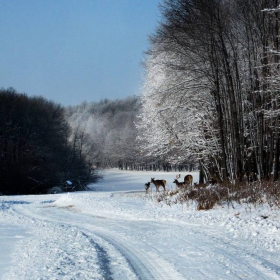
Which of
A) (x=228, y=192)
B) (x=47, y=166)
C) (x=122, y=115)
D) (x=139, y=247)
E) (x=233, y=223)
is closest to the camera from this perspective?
(x=139, y=247)

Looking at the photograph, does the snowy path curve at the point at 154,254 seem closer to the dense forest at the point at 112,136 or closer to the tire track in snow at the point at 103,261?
the tire track in snow at the point at 103,261

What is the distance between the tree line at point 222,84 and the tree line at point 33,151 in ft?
81.0

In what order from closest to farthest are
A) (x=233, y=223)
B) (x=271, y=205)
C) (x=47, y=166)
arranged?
(x=233, y=223), (x=271, y=205), (x=47, y=166)

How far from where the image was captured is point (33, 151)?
1793 inches

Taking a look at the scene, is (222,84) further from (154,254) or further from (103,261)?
(103,261)

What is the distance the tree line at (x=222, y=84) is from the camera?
574 inches

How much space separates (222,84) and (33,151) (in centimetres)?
3322

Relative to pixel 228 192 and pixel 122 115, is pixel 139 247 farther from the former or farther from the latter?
pixel 122 115

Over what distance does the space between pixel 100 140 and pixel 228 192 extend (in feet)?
310

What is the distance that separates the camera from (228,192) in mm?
12781

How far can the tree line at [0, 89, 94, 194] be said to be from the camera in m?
41.3

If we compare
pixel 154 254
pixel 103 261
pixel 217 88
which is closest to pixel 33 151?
pixel 217 88

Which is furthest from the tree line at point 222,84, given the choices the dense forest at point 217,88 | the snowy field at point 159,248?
the snowy field at point 159,248

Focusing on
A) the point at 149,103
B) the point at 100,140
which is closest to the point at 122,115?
the point at 100,140
